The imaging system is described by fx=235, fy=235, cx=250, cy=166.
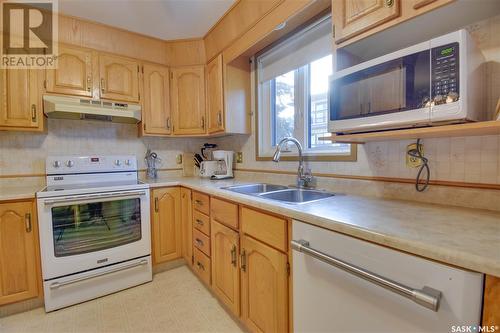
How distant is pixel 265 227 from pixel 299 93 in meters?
1.20

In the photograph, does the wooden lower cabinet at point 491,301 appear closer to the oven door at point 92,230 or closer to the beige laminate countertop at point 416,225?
the beige laminate countertop at point 416,225

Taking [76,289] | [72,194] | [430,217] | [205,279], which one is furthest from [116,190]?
[430,217]

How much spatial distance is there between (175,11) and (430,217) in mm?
2258

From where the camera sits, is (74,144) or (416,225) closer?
(416,225)

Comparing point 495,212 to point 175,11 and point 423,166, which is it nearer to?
point 423,166

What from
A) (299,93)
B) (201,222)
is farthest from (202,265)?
(299,93)

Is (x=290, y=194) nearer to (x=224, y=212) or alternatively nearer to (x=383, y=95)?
(x=224, y=212)

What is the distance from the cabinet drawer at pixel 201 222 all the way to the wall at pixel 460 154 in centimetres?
111

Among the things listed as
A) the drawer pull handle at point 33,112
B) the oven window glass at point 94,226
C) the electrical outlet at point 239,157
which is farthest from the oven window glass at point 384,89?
the drawer pull handle at point 33,112

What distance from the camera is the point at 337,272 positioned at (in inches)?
33.2

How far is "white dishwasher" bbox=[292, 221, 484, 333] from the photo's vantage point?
1.89 feet

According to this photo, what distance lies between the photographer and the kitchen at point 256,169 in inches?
30.1

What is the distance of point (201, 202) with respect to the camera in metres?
1.91

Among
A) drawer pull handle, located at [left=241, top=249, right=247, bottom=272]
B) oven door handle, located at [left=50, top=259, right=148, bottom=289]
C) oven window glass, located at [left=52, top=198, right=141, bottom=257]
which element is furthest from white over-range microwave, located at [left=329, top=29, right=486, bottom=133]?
oven door handle, located at [left=50, top=259, right=148, bottom=289]
